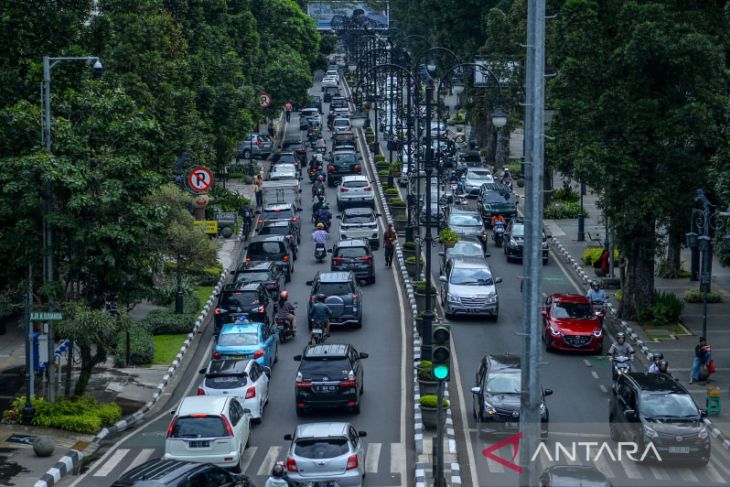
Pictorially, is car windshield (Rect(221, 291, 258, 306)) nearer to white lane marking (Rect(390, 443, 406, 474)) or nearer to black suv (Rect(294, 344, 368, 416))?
black suv (Rect(294, 344, 368, 416))

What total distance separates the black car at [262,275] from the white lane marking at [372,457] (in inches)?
563

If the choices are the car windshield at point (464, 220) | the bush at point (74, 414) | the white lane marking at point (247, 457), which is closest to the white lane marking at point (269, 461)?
the white lane marking at point (247, 457)

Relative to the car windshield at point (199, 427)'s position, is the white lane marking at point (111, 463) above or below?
below

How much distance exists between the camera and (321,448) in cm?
2375

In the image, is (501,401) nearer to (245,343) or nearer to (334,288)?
(245,343)

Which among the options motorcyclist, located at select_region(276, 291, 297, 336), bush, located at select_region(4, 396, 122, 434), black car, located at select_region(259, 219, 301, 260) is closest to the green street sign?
bush, located at select_region(4, 396, 122, 434)

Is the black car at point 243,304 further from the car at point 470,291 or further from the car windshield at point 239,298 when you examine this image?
the car at point 470,291

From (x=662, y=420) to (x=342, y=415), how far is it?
8219mm

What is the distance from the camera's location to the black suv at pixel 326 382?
29.6m

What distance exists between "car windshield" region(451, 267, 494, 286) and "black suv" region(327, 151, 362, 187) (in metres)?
31.5

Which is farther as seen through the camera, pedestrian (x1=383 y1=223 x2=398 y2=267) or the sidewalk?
pedestrian (x1=383 y1=223 x2=398 y2=267)

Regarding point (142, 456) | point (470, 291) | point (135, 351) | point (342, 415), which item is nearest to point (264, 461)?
point (142, 456)

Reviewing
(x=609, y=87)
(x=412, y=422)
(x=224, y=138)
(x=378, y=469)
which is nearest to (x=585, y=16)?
(x=609, y=87)

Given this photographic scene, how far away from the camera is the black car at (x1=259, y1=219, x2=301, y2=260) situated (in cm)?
5231
